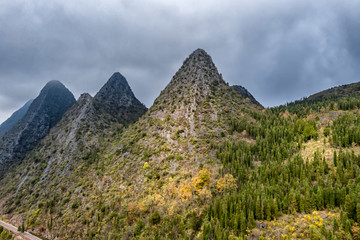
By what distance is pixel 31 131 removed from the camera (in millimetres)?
156250

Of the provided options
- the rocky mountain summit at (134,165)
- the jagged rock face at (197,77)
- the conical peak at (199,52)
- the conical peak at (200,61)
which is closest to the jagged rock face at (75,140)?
the rocky mountain summit at (134,165)

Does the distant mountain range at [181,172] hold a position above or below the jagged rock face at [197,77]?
below

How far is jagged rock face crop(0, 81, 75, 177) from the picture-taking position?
137250 mm

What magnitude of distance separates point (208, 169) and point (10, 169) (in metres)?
145

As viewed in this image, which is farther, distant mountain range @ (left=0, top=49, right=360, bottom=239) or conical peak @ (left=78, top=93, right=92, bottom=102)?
conical peak @ (left=78, top=93, right=92, bottom=102)

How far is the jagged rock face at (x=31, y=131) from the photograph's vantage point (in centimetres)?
13725

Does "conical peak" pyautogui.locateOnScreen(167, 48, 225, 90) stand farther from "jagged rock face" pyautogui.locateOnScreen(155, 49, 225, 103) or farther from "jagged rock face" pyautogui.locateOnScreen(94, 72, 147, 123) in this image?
"jagged rock face" pyautogui.locateOnScreen(94, 72, 147, 123)

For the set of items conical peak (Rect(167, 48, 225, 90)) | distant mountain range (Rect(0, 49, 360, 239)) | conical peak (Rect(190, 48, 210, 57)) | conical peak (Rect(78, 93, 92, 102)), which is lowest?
distant mountain range (Rect(0, 49, 360, 239))

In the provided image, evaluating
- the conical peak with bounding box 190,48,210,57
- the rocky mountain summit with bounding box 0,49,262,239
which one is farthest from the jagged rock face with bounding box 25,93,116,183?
the conical peak with bounding box 190,48,210,57

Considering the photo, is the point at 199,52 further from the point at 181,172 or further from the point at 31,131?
the point at 31,131

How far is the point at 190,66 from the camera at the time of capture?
141 m

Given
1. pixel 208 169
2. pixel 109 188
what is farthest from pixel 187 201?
pixel 109 188

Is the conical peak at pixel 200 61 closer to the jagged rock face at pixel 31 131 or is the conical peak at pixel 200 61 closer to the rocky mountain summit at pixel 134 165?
the rocky mountain summit at pixel 134 165

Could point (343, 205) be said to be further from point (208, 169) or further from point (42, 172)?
point (42, 172)
